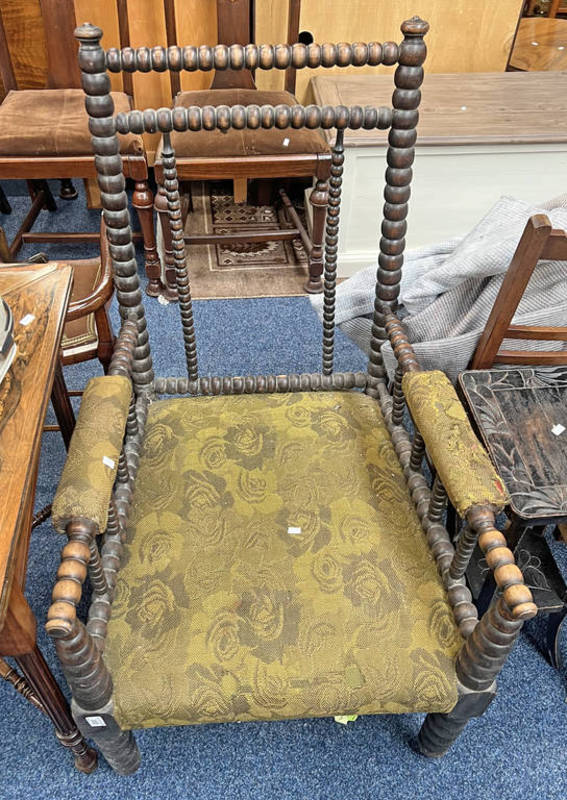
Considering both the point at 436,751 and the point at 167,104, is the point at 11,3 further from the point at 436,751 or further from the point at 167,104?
the point at 436,751

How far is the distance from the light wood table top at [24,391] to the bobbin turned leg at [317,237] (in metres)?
1.25

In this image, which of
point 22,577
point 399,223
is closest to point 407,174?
point 399,223

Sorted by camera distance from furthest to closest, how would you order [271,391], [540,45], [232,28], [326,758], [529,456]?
[540,45] < [232,28] < [271,391] < [326,758] < [529,456]

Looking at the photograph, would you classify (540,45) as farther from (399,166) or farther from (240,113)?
(240,113)

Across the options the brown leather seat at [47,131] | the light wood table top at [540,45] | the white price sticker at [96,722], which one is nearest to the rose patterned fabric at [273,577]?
the white price sticker at [96,722]

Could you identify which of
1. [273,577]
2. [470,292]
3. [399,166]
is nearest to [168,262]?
[470,292]

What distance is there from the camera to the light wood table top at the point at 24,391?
2.83 feet

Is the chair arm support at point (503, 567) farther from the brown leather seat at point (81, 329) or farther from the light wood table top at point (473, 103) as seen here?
the light wood table top at point (473, 103)

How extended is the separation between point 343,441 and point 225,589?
1.30 feet

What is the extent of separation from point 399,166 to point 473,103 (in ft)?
5.46

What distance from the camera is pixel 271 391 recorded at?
144 centimetres

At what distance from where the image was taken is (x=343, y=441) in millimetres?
1309

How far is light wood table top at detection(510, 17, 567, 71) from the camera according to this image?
3053mm

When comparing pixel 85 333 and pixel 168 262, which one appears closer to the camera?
pixel 85 333
